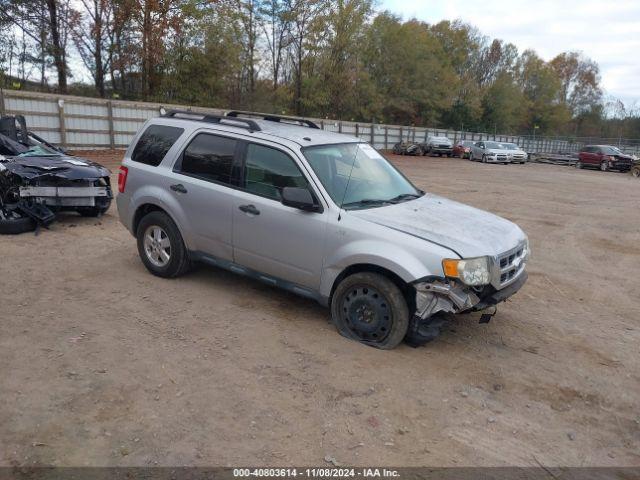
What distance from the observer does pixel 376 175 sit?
17.7 ft

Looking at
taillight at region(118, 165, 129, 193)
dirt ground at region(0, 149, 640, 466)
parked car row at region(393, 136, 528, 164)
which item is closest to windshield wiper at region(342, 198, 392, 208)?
dirt ground at region(0, 149, 640, 466)

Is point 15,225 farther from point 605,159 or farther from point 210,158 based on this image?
point 605,159

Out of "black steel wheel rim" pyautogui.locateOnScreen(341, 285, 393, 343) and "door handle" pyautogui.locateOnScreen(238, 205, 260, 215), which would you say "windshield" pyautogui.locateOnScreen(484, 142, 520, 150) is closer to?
"door handle" pyautogui.locateOnScreen(238, 205, 260, 215)

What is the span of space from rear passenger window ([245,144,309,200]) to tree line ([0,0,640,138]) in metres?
18.6

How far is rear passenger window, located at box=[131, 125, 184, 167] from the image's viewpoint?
5816mm

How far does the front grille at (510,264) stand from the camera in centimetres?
438

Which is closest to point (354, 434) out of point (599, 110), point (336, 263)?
point (336, 263)

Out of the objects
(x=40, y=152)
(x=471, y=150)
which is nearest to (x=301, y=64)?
(x=471, y=150)

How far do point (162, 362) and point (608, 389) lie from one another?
3.51 metres

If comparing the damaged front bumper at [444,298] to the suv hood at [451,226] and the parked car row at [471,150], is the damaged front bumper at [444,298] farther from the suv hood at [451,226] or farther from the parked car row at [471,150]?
the parked car row at [471,150]

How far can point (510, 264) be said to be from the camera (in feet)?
14.9

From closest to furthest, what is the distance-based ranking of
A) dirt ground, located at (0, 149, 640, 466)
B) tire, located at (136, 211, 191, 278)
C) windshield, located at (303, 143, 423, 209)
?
dirt ground, located at (0, 149, 640, 466)
windshield, located at (303, 143, 423, 209)
tire, located at (136, 211, 191, 278)

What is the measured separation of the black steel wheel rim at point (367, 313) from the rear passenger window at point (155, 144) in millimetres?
2800

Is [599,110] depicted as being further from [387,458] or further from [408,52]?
[387,458]
